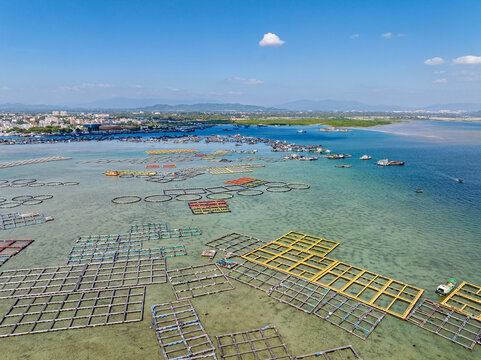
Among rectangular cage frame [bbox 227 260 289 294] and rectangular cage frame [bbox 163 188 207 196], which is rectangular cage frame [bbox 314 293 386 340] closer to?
rectangular cage frame [bbox 227 260 289 294]

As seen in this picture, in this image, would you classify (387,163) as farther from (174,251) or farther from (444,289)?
(174,251)

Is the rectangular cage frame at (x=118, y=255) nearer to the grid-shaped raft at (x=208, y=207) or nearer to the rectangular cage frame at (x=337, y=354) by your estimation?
the grid-shaped raft at (x=208, y=207)

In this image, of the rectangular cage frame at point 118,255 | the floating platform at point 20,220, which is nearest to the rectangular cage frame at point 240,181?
the rectangular cage frame at point 118,255

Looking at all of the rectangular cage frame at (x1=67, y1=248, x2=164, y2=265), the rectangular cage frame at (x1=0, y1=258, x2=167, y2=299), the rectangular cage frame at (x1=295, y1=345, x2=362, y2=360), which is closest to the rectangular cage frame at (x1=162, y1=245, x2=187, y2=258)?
the rectangular cage frame at (x1=67, y1=248, x2=164, y2=265)

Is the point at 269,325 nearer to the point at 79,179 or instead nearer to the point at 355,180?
the point at 355,180

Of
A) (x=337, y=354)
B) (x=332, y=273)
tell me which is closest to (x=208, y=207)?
(x=332, y=273)
